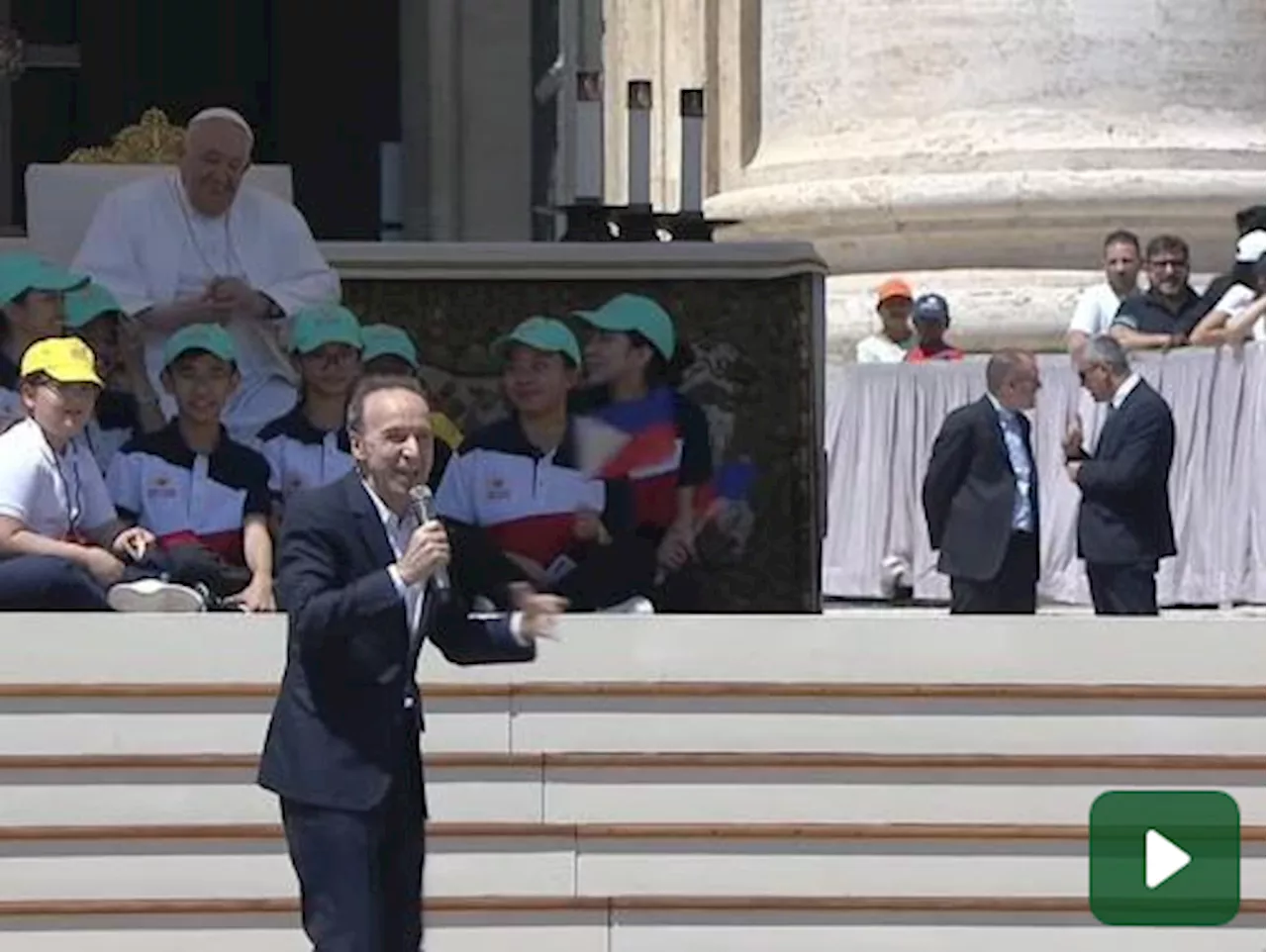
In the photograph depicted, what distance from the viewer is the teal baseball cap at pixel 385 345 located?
9578 mm

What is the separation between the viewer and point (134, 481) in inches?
362

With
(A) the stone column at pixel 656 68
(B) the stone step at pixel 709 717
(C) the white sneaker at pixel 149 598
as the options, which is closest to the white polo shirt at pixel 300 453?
(C) the white sneaker at pixel 149 598

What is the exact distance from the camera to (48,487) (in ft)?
28.9

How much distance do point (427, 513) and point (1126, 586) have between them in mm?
4683

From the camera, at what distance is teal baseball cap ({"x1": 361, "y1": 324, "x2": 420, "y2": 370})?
377 inches

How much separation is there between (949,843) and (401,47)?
9.15 metres

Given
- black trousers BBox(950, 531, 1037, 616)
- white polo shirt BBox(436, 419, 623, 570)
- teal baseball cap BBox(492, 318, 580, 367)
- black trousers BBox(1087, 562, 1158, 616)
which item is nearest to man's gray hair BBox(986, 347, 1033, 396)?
black trousers BBox(950, 531, 1037, 616)

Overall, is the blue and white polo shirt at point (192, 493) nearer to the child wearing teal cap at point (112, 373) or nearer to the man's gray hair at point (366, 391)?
the child wearing teal cap at point (112, 373)

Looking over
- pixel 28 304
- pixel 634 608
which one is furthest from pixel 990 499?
pixel 28 304

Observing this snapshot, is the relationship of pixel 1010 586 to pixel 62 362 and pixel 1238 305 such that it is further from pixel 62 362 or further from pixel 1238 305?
pixel 62 362

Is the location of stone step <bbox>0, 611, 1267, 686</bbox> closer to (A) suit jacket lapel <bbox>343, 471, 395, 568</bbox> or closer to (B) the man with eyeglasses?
(A) suit jacket lapel <bbox>343, 471, 395, 568</bbox>

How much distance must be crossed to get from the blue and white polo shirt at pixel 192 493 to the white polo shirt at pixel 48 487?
18 cm

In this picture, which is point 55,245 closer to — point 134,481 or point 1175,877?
point 134,481

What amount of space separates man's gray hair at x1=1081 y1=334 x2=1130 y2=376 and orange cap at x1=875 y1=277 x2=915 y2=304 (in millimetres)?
1712
